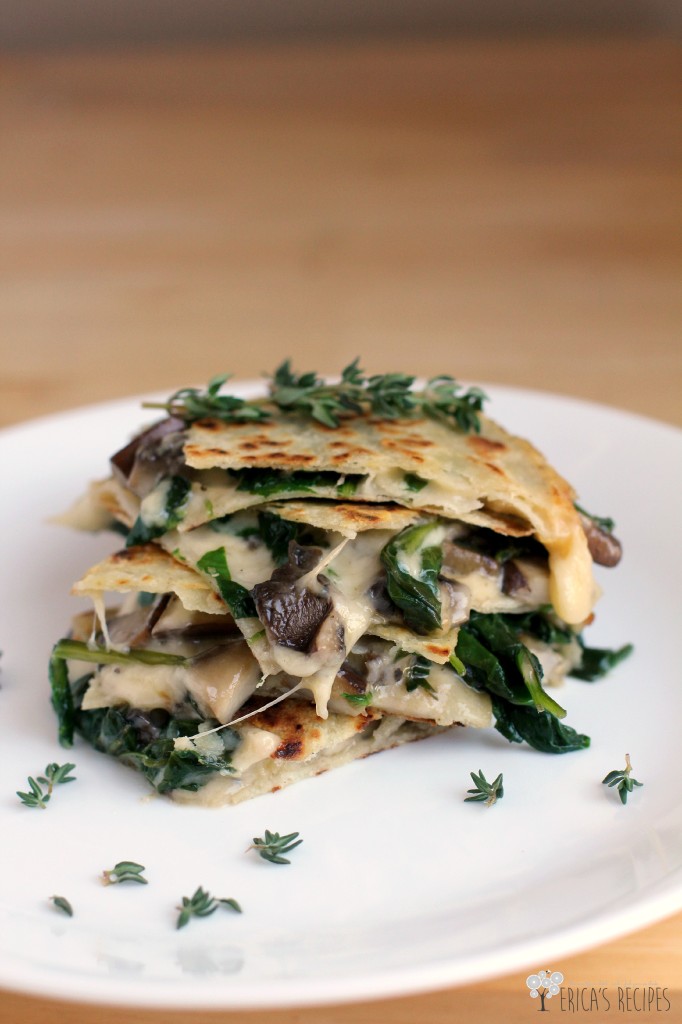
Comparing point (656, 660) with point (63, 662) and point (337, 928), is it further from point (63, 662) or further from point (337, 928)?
point (63, 662)

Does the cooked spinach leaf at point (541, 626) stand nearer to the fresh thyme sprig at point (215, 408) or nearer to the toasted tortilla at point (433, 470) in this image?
the toasted tortilla at point (433, 470)

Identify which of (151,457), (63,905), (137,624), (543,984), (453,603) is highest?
(151,457)

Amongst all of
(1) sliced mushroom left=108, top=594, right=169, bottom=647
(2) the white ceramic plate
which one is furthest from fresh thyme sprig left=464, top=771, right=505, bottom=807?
(1) sliced mushroom left=108, top=594, right=169, bottom=647

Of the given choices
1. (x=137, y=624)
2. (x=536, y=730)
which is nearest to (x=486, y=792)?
(x=536, y=730)

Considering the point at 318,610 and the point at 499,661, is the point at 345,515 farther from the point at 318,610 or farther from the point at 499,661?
the point at 499,661

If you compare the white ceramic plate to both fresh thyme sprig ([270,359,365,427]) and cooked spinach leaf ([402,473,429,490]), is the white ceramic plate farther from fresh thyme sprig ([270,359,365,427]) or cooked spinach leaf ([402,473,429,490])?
fresh thyme sprig ([270,359,365,427])

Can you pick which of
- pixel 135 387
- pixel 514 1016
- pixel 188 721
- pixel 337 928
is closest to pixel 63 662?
pixel 188 721

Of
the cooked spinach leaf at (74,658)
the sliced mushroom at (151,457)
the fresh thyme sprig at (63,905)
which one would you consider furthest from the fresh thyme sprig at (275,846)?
the sliced mushroom at (151,457)
